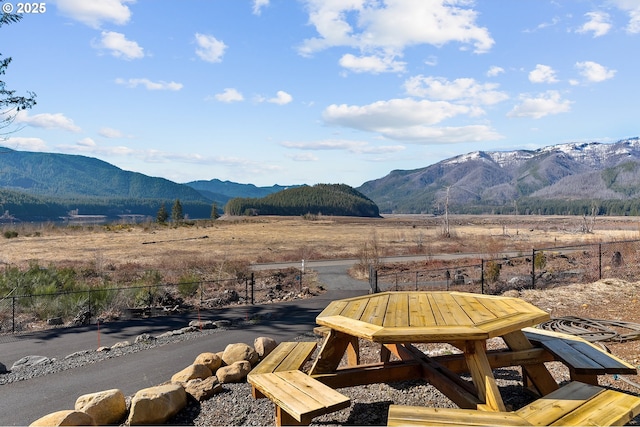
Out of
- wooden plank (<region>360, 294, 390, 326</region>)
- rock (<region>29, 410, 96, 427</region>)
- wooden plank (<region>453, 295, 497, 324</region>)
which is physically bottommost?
rock (<region>29, 410, 96, 427</region>)

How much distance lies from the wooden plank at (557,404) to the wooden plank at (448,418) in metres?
0.14

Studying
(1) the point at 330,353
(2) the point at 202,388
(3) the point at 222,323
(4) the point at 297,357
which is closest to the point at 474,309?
(1) the point at 330,353

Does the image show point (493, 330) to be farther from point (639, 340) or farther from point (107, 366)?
point (107, 366)

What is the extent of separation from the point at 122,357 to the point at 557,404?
761 cm

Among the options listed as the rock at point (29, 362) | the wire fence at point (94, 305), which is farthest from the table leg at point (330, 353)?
the wire fence at point (94, 305)

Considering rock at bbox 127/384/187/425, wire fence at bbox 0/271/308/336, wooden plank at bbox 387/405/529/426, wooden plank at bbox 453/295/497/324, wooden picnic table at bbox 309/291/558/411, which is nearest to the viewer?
wooden plank at bbox 387/405/529/426

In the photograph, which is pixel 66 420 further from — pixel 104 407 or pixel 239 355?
pixel 239 355

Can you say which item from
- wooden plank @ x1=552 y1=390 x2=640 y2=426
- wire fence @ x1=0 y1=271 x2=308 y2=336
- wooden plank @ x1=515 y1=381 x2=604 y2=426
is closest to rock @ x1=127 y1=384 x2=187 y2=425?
wooden plank @ x1=515 y1=381 x2=604 y2=426

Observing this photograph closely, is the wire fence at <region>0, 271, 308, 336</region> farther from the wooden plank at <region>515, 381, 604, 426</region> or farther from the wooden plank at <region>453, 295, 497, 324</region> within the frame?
the wooden plank at <region>515, 381, 604, 426</region>

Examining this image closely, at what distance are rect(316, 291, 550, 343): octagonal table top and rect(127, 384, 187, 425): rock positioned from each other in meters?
1.94

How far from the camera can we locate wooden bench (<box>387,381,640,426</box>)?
3.31 m

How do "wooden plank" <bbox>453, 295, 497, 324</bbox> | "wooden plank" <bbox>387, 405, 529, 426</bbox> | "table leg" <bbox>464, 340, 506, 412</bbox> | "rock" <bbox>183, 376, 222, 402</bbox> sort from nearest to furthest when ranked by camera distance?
"wooden plank" <bbox>387, 405, 529, 426</bbox>, "table leg" <bbox>464, 340, 506, 412</bbox>, "wooden plank" <bbox>453, 295, 497, 324</bbox>, "rock" <bbox>183, 376, 222, 402</bbox>

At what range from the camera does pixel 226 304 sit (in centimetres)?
1545

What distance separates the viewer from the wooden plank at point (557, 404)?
3.39 m
